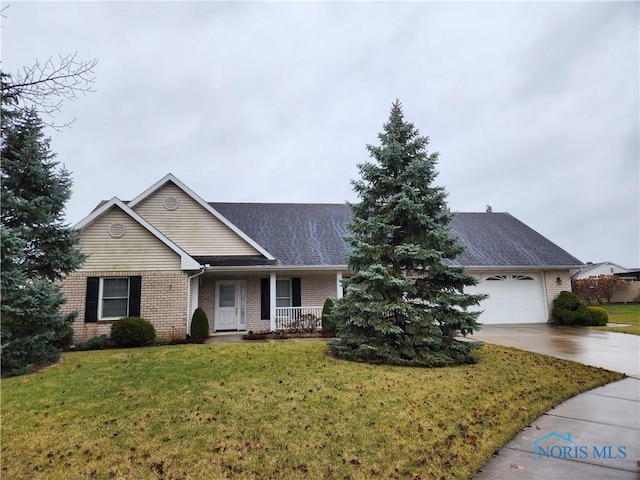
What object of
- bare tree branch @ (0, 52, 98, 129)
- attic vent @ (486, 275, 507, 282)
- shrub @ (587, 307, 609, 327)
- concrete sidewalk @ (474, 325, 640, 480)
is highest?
bare tree branch @ (0, 52, 98, 129)

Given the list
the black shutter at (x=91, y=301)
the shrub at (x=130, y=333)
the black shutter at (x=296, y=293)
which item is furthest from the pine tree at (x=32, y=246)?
the black shutter at (x=296, y=293)

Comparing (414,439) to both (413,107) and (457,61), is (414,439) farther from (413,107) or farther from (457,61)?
(413,107)

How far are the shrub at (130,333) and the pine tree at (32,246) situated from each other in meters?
2.48

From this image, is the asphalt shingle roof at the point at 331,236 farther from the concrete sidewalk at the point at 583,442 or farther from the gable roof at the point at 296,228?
the concrete sidewalk at the point at 583,442

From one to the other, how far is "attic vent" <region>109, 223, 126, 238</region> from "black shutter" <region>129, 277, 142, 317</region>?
5.01 ft

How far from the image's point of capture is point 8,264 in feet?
20.7

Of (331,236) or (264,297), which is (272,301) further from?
(331,236)

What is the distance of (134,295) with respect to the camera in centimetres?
1177

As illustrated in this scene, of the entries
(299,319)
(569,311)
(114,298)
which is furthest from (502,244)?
(114,298)

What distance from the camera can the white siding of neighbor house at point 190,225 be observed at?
46.7 feet

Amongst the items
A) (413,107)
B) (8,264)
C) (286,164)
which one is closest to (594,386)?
(8,264)

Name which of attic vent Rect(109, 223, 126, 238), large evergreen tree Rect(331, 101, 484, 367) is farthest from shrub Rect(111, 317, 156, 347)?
Answer: large evergreen tree Rect(331, 101, 484, 367)

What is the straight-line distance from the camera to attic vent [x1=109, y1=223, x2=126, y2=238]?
39.3 ft

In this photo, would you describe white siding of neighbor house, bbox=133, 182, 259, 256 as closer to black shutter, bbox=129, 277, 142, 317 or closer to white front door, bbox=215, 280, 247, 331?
white front door, bbox=215, 280, 247, 331
